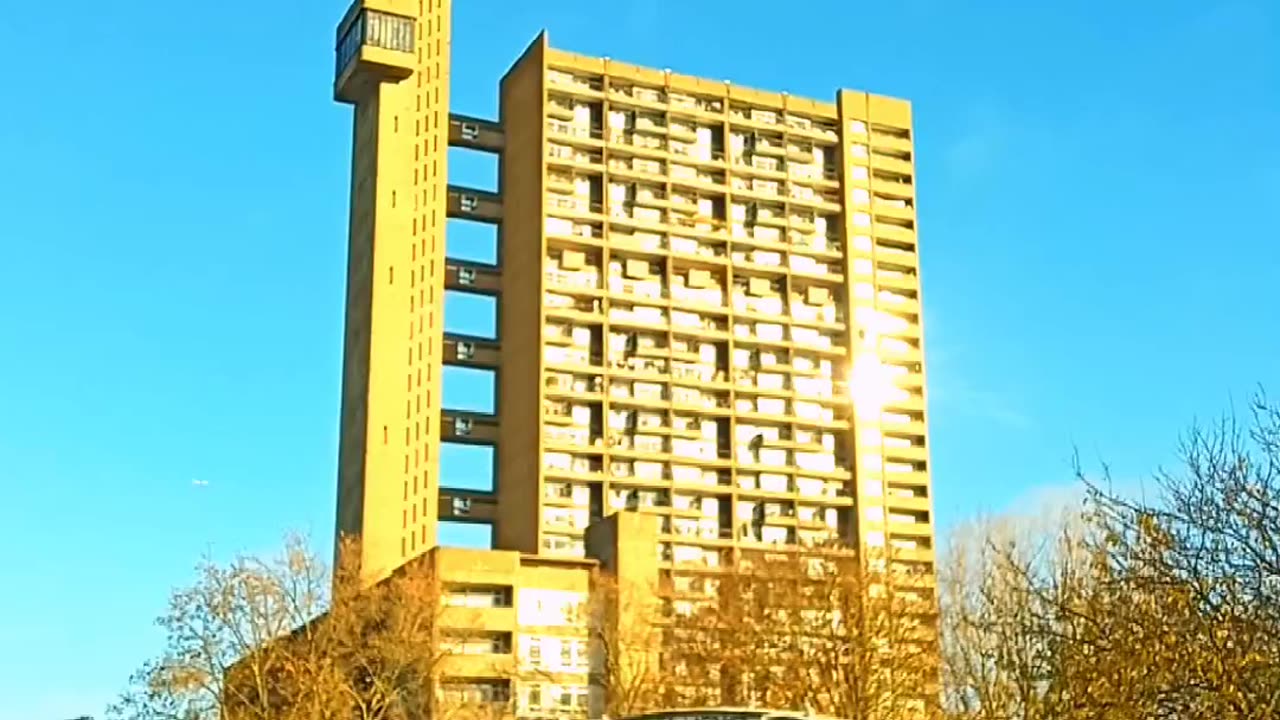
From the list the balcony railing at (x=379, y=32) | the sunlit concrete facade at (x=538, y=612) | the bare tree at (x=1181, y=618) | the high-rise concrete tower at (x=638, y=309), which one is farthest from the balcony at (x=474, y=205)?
the bare tree at (x=1181, y=618)

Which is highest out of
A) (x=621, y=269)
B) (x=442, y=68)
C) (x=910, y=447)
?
(x=442, y=68)

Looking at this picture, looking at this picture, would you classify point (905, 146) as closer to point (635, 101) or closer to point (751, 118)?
point (751, 118)

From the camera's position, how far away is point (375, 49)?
9212cm

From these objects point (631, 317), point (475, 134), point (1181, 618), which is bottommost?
point (1181, 618)

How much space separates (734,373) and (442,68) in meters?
24.6

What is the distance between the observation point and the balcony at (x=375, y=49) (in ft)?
302

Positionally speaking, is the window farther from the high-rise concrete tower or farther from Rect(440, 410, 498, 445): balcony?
Rect(440, 410, 498, 445): balcony

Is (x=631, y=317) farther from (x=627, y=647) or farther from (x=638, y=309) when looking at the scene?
(x=627, y=647)

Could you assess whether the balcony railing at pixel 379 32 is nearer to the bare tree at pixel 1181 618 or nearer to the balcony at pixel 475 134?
the balcony at pixel 475 134

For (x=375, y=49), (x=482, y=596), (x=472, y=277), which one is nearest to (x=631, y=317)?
(x=472, y=277)

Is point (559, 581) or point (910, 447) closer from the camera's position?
point (559, 581)

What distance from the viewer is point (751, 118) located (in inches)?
4183

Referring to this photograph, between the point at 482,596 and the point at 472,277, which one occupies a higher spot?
the point at 472,277

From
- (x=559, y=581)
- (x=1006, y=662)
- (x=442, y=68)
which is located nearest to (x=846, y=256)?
(x=442, y=68)
